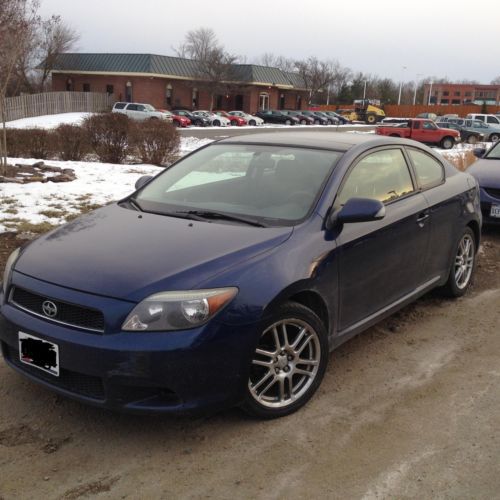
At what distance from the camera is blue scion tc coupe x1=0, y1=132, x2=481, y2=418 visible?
290cm

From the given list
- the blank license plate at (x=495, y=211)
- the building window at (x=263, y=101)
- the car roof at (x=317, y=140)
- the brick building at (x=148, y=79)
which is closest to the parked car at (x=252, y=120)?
the brick building at (x=148, y=79)

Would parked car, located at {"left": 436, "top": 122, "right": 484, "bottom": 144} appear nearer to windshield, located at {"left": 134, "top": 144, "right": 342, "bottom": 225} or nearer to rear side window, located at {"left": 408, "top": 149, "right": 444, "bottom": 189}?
rear side window, located at {"left": 408, "top": 149, "right": 444, "bottom": 189}

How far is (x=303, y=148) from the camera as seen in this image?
4.27 m

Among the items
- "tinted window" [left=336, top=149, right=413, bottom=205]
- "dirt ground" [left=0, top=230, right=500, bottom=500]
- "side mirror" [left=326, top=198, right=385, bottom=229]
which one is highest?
"tinted window" [left=336, top=149, right=413, bottom=205]

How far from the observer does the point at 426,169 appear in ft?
16.3

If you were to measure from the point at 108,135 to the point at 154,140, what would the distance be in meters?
1.08

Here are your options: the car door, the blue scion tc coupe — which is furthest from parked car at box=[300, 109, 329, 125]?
the blue scion tc coupe

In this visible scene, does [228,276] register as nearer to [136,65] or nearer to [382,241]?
[382,241]

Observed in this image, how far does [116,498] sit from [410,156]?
344 cm

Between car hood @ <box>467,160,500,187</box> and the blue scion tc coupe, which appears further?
car hood @ <box>467,160,500,187</box>

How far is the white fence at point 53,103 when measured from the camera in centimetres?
4081

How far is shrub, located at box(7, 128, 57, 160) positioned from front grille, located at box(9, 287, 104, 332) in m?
11.6

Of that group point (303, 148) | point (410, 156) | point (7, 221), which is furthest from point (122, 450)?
point (7, 221)

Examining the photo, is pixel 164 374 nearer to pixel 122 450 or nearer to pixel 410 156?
pixel 122 450
